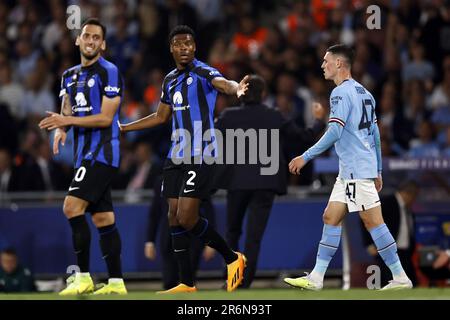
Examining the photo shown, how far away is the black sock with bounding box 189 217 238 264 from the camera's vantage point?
10.6 metres

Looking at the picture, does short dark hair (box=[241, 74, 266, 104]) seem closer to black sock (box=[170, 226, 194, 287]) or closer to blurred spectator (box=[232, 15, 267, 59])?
black sock (box=[170, 226, 194, 287])

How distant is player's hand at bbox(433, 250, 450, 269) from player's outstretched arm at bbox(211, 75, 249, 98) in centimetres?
416

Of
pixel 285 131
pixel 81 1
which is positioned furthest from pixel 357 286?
pixel 81 1

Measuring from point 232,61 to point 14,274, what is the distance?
193 inches

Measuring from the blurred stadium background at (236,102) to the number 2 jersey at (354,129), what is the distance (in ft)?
10.1

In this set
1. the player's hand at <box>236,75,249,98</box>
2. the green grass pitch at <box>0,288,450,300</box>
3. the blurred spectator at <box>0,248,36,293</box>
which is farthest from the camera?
the blurred spectator at <box>0,248,36,293</box>

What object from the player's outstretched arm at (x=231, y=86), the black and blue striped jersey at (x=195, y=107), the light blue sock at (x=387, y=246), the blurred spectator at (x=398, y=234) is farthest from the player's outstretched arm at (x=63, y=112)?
the blurred spectator at (x=398, y=234)

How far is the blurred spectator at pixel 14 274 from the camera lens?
46.7 feet

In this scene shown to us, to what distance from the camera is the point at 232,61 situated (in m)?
17.3

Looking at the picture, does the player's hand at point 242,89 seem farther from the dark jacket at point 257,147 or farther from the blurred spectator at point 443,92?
the blurred spectator at point 443,92

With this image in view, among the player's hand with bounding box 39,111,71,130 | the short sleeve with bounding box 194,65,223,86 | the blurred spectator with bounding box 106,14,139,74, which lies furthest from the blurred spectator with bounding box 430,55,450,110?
the player's hand with bounding box 39,111,71,130

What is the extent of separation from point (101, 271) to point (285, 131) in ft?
13.5

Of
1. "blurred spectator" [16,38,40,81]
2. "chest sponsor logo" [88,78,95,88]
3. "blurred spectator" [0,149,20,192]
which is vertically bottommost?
"blurred spectator" [0,149,20,192]

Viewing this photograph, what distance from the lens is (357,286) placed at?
44.0 ft
